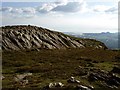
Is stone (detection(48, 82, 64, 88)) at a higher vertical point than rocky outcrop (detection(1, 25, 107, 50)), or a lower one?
lower

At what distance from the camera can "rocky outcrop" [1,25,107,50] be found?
13388 centimetres

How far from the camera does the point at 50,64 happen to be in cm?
9431

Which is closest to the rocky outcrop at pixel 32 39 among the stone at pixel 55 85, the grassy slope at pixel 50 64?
the grassy slope at pixel 50 64

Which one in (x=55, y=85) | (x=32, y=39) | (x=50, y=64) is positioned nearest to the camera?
(x=55, y=85)

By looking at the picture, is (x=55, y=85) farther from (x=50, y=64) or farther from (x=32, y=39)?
(x=32, y=39)

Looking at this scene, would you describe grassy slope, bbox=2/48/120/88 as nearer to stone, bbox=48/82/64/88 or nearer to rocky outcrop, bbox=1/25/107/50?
stone, bbox=48/82/64/88

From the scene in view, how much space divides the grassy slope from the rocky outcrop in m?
9.68

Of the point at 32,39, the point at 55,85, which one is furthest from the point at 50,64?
the point at 32,39

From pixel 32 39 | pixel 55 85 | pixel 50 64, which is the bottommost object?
pixel 50 64

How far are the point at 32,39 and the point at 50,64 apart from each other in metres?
48.9

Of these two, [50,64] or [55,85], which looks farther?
[50,64]

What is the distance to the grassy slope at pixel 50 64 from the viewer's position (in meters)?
66.1

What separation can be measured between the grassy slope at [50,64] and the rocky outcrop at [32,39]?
9.68 metres

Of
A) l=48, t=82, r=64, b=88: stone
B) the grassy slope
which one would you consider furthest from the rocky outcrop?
l=48, t=82, r=64, b=88: stone
